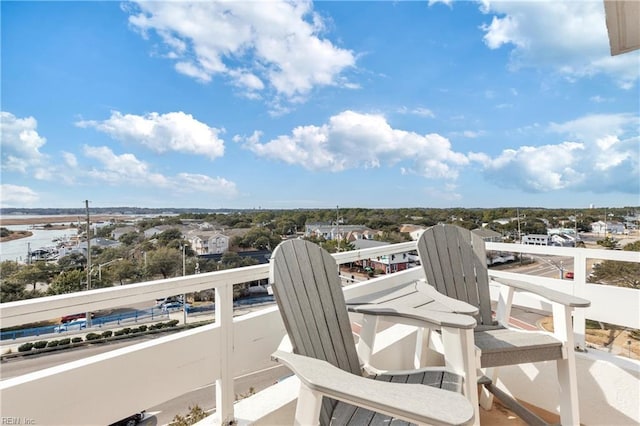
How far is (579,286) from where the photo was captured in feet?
8.97

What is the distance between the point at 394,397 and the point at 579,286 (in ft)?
9.12

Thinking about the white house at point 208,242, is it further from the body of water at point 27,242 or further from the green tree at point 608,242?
the green tree at point 608,242

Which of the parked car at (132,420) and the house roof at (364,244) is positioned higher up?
the house roof at (364,244)

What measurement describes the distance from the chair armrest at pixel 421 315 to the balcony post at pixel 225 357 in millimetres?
626

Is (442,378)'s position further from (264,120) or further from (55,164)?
(264,120)

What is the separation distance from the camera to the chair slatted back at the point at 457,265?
2.34m

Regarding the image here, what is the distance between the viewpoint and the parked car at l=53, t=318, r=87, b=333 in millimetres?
1441

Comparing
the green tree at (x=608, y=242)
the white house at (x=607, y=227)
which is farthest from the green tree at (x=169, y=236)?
the white house at (x=607, y=227)

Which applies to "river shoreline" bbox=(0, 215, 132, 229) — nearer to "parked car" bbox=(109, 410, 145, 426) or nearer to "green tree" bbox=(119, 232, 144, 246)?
"green tree" bbox=(119, 232, 144, 246)

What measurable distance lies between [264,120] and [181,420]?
10846 millimetres

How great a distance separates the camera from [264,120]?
37.7 feet

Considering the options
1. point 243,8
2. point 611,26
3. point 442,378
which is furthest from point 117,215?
point 611,26

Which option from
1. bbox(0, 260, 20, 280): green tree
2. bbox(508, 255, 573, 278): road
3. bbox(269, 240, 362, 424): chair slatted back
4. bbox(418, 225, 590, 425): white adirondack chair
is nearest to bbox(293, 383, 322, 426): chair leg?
bbox(269, 240, 362, 424): chair slatted back

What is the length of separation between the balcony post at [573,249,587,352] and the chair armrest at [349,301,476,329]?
175cm
